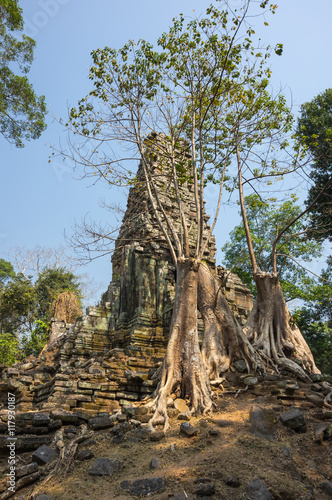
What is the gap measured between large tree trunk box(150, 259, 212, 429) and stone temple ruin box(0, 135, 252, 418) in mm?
902

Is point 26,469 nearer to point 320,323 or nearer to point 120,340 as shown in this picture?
point 120,340

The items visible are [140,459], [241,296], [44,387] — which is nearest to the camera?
[140,459]

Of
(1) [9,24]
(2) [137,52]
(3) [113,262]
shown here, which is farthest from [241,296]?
(1) [9,24]

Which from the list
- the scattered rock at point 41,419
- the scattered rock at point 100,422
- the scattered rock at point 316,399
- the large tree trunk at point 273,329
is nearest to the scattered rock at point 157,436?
the scattered rock at point 100,422

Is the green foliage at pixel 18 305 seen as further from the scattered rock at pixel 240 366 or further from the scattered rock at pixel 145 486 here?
the scattered rock at pixel 145 486

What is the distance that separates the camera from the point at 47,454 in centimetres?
515

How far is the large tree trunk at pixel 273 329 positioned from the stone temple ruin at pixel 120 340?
114cm

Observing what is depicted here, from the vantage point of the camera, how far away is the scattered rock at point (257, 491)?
3.95 metres

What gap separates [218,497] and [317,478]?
1486 mm

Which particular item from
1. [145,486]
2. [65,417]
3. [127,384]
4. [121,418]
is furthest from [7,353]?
[145,486]

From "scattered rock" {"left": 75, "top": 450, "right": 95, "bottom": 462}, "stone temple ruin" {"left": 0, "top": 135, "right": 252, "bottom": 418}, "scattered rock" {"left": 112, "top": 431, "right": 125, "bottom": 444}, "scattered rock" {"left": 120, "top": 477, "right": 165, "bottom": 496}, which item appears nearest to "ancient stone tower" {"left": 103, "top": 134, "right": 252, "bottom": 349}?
"stone temple ruin" {"left": 0, "top": 135, "right": 252, "bottom": 418}

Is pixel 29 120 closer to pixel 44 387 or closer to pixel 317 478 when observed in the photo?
pixel 44 387

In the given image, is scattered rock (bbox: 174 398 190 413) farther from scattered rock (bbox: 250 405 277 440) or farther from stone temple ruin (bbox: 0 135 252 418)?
scattered rock (bbox: 250 405 277 440)

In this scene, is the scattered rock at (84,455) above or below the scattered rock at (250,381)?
below
